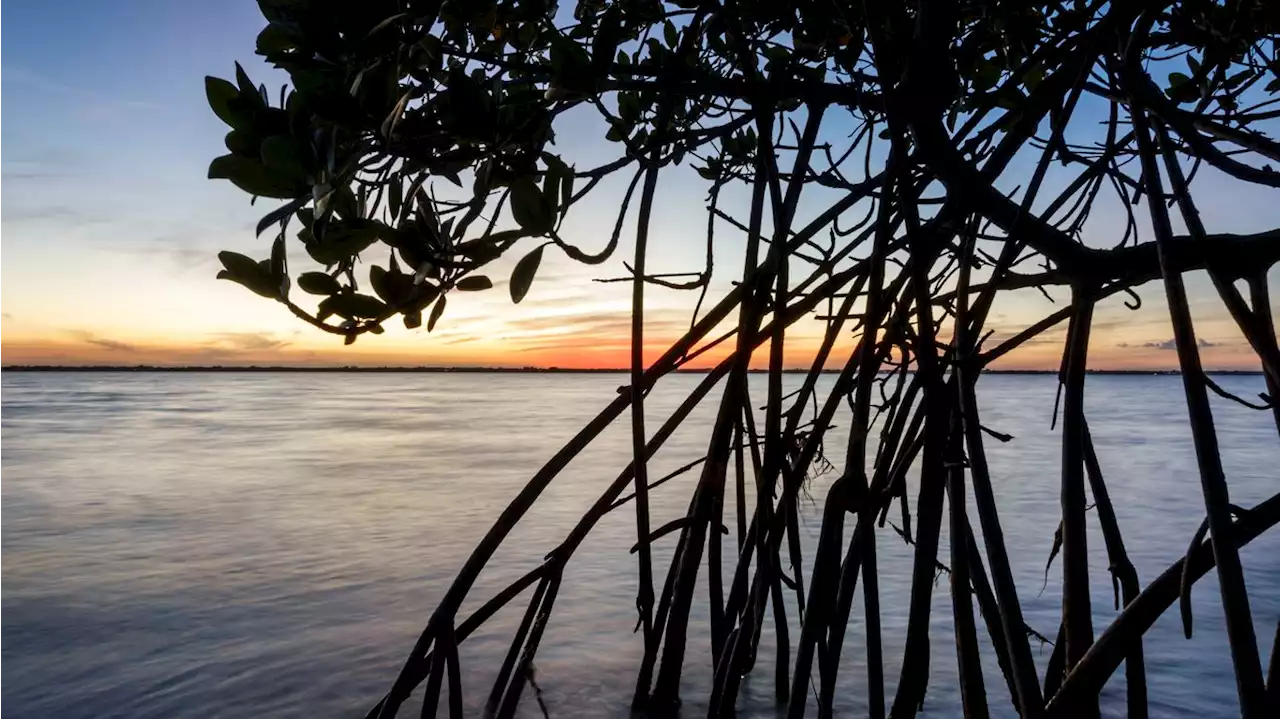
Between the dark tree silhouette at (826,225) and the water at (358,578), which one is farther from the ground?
the dark tree silhouette at (826,225)

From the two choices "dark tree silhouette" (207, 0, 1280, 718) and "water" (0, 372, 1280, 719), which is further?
"water" (0, 372, 1280, 719)

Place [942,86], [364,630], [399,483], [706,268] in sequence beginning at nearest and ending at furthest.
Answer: [942,86]
[706,268]
[364,630]
[399,483]

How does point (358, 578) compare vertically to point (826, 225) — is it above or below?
below

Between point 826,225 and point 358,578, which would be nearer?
point 826,225

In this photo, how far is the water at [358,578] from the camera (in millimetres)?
3406

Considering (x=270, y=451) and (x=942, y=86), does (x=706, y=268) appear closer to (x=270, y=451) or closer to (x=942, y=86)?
(x=942, y=86)

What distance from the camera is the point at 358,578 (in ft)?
16.9

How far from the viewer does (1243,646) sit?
3.92 ft

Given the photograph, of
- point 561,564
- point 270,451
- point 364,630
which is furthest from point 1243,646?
point 270,451

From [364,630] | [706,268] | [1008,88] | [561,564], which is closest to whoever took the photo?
[706,268]

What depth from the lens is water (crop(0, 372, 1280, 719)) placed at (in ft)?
11.2

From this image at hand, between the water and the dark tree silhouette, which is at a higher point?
the dark tree silhouette

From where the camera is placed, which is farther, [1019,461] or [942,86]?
[1019,461]

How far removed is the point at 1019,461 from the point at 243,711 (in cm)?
980
